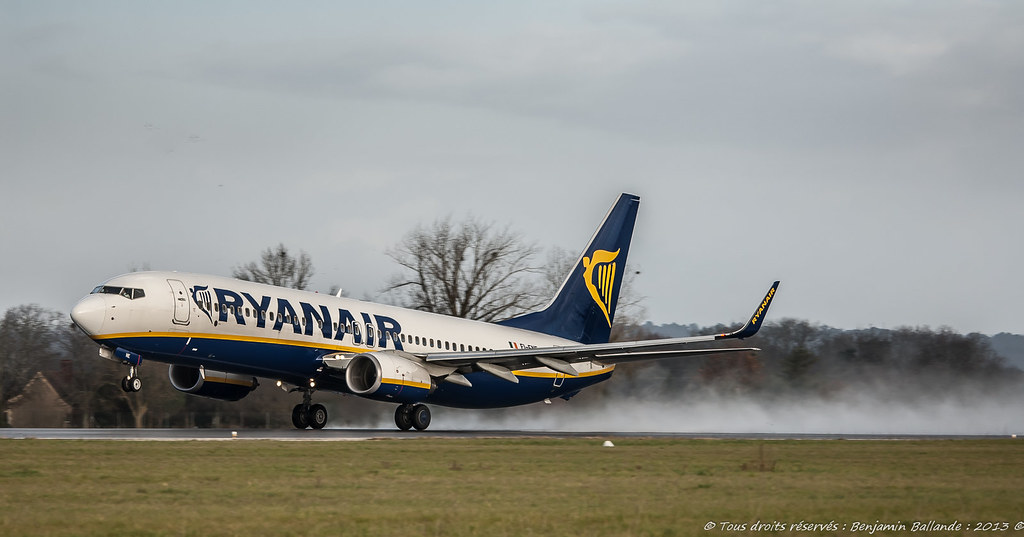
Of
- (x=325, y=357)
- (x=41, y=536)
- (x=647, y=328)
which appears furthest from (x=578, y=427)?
(x=41, y=536)

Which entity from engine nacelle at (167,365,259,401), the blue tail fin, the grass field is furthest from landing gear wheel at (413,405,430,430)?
the grass field

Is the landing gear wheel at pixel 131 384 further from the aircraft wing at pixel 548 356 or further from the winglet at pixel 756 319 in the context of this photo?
the winglet at pixel 756 319

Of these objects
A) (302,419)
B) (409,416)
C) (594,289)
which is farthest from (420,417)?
(594,289)

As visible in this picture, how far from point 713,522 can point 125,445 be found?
1536cm

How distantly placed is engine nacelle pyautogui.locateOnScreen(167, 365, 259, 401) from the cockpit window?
4.79 meters

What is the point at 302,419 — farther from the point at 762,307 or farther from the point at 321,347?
the point at 762,307

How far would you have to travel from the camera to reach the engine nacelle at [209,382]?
35.6 meters

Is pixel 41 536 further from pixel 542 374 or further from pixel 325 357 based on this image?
pixel 542 374

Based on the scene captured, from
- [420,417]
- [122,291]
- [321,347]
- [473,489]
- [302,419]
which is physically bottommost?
[473,489]

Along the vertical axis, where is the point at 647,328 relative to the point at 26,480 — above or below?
above

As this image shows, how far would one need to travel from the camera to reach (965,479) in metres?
19.5

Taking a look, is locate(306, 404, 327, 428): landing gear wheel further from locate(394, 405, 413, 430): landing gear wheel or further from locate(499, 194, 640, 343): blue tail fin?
locate(499, 194, 640, 343): blue tail fin

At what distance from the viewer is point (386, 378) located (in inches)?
1293

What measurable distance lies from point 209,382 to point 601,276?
1669cm
